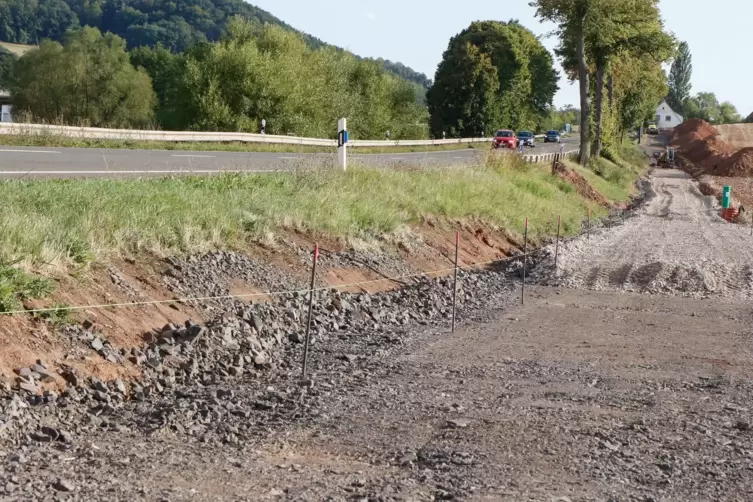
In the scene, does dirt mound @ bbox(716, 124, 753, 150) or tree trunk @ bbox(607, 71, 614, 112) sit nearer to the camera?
tree trunk @ bbox(607, 71, 614, 112)

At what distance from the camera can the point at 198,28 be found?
198 metres

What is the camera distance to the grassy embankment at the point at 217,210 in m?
9.45

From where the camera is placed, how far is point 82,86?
75438 mm

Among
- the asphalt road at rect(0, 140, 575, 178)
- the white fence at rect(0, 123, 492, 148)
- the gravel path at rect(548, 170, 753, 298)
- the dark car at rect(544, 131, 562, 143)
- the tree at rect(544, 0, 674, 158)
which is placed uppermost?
the tree at rect(544, 0, 674, 158)

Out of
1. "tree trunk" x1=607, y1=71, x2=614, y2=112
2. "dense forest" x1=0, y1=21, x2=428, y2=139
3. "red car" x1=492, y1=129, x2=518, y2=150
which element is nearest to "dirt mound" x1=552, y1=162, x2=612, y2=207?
"dense forest" x1=0, y1=21, x2=428, y2=139

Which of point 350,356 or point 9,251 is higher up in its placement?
point 9,251

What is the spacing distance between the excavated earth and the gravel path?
3.76 m

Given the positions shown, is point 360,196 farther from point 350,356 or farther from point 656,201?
point 656,201

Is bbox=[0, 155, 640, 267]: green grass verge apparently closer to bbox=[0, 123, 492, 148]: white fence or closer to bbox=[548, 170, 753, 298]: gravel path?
bbox=[548, 170, 753, 298]: gravel path

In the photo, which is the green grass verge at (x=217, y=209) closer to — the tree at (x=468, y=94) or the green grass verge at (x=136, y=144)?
the green grass verge at (x=136, y=144)

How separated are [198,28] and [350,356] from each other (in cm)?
19680

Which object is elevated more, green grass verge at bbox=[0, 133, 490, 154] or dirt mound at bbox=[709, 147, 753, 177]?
green grass verge at bbox=[0, 133, 490, 154]

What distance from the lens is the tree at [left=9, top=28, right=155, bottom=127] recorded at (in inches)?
2938

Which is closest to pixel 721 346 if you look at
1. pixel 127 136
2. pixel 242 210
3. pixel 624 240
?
pixel 242 210
